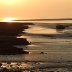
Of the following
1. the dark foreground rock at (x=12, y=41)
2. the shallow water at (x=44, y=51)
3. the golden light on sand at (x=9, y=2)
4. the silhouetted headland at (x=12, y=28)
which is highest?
the golden light on sand at (x=9, y=2)

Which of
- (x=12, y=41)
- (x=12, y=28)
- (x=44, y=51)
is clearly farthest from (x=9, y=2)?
(x=44, y=51)

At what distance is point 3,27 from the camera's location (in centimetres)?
208

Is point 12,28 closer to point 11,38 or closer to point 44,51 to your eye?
point 11,38

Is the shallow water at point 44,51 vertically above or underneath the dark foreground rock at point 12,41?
underneath

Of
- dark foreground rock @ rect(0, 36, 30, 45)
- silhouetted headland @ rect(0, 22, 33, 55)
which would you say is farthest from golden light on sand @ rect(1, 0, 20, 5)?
dark foreground rock @ rect(0, 36, 30, 45)

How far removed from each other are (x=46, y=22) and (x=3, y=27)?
34 centimetres

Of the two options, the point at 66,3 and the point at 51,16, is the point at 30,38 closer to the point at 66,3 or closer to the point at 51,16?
the point at 51,16

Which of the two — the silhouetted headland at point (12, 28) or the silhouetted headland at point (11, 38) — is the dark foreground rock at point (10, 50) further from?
the silhouetted headland at point (12, 28)

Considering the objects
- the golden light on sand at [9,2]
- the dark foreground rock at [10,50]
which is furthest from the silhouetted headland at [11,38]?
the golden light on sand at [9,2]

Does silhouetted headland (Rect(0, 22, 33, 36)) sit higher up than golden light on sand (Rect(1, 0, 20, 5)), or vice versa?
golden light on sand (Rect(1, 0, 20, 5))

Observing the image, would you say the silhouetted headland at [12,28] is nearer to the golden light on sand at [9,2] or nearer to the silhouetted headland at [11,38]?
the silhouetted headland at [11,38]

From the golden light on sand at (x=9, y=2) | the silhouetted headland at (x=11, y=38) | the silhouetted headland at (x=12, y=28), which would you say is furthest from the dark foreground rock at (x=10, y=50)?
the golden light on sand at (x=9, y=2)

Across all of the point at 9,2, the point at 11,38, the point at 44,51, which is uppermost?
the point at 9,2

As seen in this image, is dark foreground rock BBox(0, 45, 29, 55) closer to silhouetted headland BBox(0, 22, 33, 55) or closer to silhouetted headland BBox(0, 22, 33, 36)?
silhouetted headland BBox(0, 22, 33, 55)
